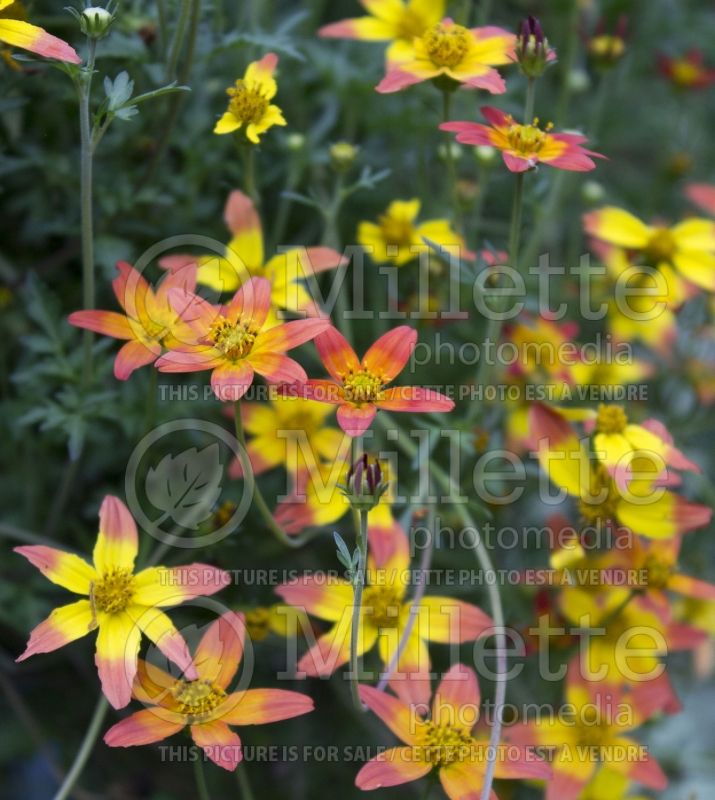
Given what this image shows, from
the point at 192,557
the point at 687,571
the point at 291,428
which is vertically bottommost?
the point at 687,571

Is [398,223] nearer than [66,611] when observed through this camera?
No

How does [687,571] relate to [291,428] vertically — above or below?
below

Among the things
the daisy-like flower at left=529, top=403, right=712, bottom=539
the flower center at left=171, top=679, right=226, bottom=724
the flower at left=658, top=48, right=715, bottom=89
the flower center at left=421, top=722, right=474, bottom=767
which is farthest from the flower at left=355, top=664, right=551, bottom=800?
the flower at left=658, top=48, right=715, bottom=89

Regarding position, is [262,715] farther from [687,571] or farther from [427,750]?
[687,571]

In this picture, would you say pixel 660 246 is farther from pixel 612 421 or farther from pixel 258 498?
pixel 258 498

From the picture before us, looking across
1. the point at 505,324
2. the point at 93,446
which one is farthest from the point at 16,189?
the point at 505,324
